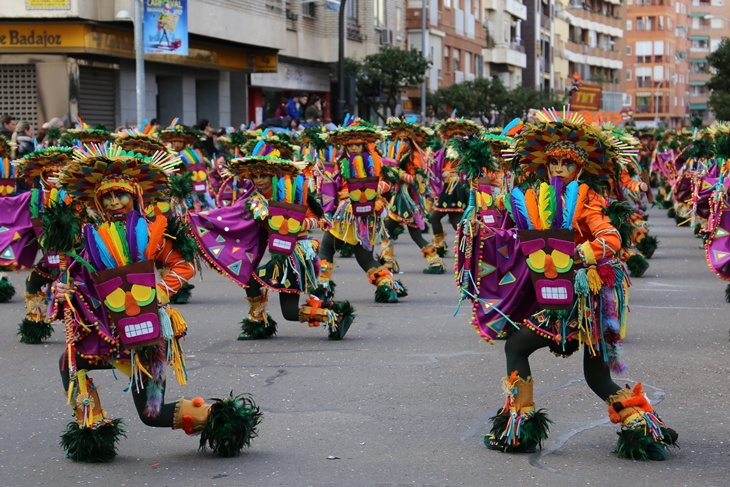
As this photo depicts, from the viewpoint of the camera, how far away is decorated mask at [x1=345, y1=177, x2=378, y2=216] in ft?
42.2

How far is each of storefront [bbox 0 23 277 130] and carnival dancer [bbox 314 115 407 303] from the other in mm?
11635

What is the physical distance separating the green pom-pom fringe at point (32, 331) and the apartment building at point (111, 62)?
52.5ft

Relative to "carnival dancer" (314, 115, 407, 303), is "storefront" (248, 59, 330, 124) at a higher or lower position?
higher

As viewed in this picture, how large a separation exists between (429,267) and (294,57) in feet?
78.9

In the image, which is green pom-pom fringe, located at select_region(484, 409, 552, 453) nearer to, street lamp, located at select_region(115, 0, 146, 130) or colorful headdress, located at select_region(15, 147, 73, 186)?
colorful headdress, located at select_region(15, 147, 73, 186)

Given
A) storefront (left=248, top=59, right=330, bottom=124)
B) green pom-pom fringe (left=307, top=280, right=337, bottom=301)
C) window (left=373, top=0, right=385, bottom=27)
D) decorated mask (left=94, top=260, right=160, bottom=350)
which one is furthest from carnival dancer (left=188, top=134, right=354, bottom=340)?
window (left=373, top=0, right=385, bottom=27)

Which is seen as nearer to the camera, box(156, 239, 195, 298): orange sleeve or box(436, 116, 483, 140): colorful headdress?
box(156, 239, 195, 298): orange sleeve

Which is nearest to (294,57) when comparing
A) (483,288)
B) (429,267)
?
(429,267)

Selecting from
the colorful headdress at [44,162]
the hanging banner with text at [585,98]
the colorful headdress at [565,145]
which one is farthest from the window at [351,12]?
the colorful headdress at [565,145]

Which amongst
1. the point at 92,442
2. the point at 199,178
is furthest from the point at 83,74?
the point at 92,442

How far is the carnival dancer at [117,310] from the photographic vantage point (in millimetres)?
6047

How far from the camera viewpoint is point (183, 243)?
6.26m

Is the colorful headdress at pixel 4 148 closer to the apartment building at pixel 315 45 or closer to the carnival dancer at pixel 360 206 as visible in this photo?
the carnival dancer at pixel 360 206

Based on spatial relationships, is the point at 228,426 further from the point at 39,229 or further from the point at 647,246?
the point at 647,246
